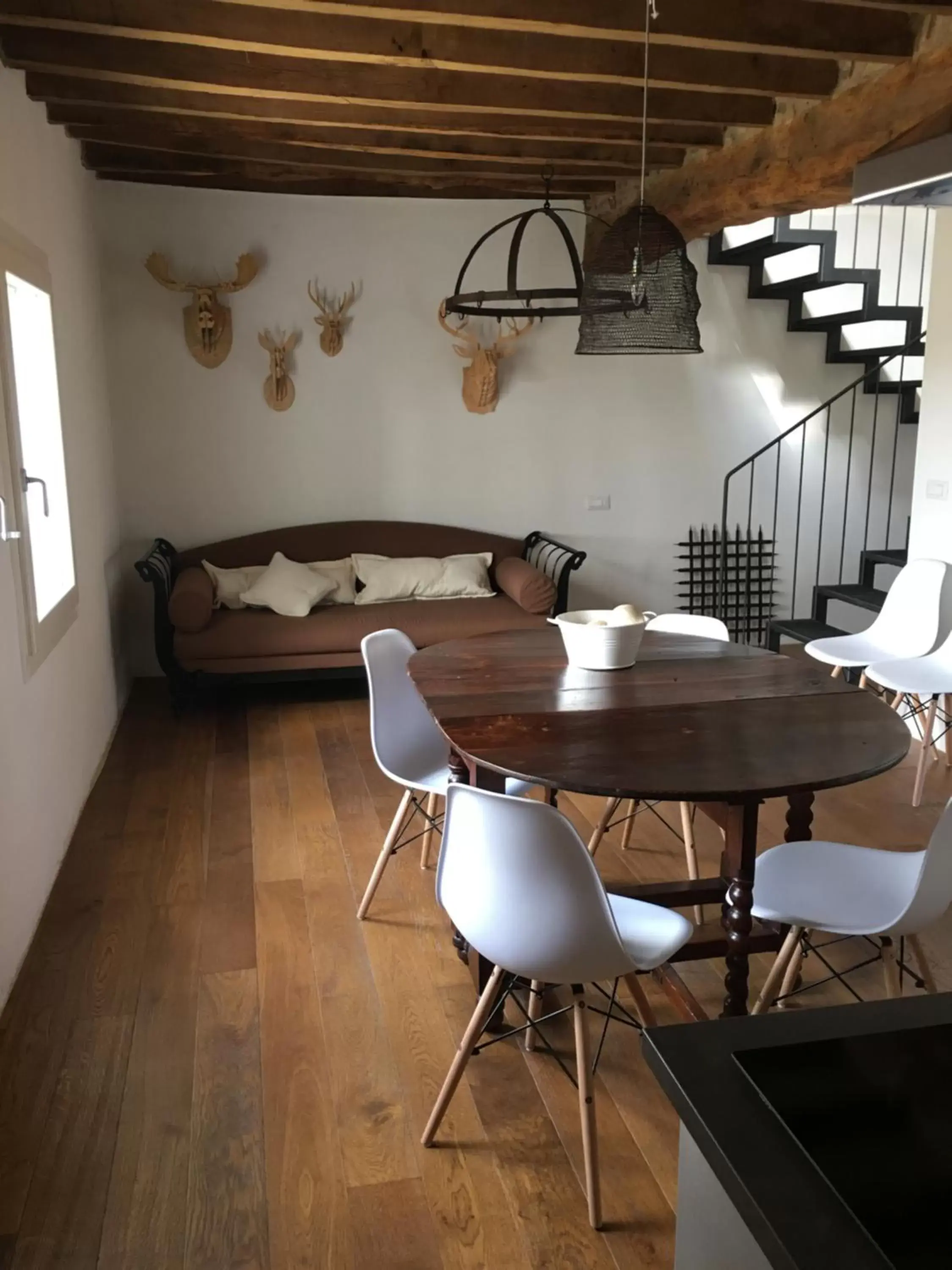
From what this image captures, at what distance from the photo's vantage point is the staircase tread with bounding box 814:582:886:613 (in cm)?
486

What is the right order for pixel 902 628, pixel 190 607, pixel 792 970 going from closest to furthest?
pixel 792 970, pixel 902 628, pixel 190 607

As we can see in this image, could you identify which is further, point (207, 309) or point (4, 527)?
point (207, 309)

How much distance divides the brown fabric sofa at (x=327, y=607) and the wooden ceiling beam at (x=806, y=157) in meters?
1.78

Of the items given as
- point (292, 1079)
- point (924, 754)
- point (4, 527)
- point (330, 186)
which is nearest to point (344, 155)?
point (330, 186)

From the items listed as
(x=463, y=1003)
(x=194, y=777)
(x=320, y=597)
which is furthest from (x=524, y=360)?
(x=463, y=1003)

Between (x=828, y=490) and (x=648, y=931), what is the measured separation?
489 cm

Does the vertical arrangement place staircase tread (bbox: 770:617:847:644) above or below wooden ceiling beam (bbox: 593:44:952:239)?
below

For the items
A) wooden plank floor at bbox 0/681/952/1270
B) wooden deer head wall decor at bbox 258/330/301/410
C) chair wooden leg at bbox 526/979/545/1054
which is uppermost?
wooden deer head wall decor at bbox 258/330/301/410

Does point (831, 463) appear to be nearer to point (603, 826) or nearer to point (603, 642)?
point (603, 826)

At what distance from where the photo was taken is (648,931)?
206 cm

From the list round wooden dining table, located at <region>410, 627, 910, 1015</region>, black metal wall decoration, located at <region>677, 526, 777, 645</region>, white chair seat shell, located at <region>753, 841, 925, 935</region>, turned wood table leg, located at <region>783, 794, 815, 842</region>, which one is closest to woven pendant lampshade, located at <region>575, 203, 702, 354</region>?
round wooden dining table, located at <region>410, 627, 910, 1015</region>

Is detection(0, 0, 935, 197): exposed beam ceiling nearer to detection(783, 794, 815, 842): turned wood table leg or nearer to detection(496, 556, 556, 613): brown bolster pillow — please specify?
detection(496, 556, 556, 613): brown bolster pillow

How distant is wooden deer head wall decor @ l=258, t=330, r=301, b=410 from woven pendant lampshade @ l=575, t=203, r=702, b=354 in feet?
10.3

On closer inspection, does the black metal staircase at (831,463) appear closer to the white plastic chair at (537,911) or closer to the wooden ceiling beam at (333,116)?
the wooden ceiling beam at (333,116)
